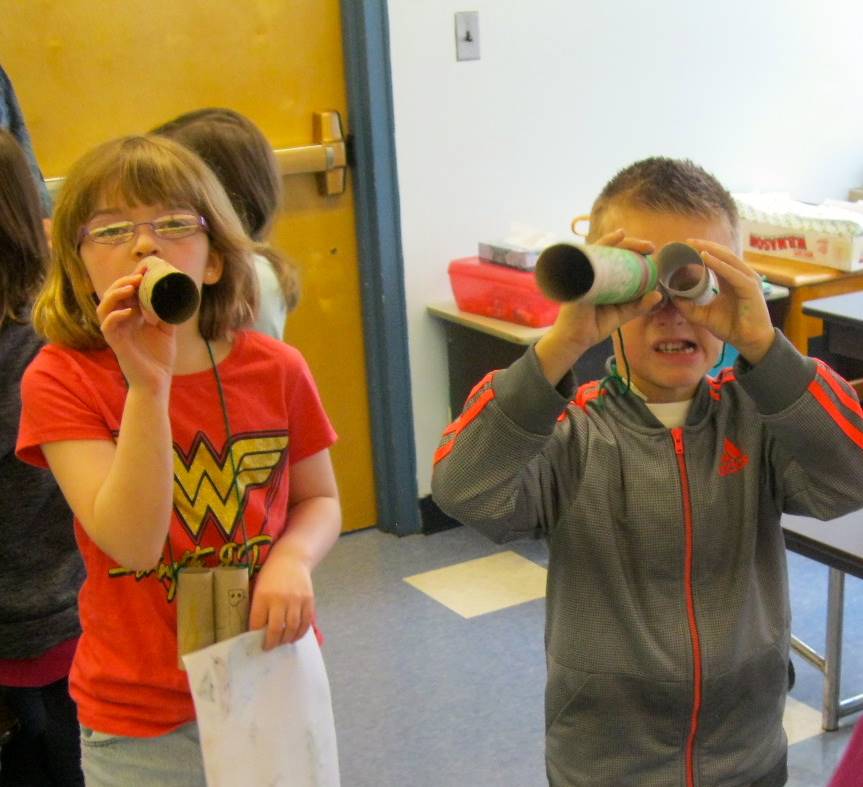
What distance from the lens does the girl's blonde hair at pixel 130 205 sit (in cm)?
140

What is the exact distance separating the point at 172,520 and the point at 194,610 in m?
0.11

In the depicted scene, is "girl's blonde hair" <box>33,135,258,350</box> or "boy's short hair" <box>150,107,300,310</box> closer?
"girl's blonde hair" <box>33,135,258,350</box>

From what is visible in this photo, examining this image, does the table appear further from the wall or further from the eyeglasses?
the eyeglasses

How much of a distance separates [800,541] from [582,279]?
1029mm

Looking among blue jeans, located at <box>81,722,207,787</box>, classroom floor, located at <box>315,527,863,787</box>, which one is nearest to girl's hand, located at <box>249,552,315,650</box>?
blue jeans, located at <box>81,722,207,787</box>

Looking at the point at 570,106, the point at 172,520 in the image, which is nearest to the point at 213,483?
the point at 172,520

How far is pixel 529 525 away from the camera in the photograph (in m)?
1.36

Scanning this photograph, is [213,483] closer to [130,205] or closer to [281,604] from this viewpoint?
[281,604]

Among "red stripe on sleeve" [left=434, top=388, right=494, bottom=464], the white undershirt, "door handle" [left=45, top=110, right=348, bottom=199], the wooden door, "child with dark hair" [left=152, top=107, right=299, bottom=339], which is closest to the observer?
"red stripe on sleeve" [left=434, top=388, right=494, bottom=464]

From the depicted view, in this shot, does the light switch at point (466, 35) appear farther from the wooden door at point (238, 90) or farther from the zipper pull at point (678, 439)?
the zipper pull at point (678, 439)

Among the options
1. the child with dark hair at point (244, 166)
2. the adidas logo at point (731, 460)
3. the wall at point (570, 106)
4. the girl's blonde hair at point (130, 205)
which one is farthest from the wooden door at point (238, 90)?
the adidas logo at point (731, 460)

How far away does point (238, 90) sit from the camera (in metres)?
3.35

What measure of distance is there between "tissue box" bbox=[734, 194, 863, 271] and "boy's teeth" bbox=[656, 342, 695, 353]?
2284 millimetres

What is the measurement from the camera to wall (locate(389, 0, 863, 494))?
141 inches
